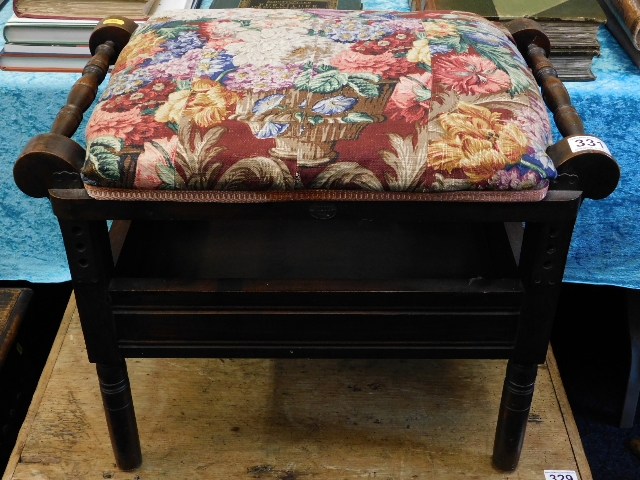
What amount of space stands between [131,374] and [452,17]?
64 centimetres

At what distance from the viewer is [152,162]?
711 mm

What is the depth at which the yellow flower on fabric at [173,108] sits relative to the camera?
74 cm

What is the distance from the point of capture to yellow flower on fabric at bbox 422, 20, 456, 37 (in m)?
0.87

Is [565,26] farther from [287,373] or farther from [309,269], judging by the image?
[287,373]

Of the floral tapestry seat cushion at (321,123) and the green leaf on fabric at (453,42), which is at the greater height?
the green leaf on fabric at (453,42)

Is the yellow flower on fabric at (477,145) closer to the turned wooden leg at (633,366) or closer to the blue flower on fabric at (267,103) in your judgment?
the blue flower on fabric at (267,103)

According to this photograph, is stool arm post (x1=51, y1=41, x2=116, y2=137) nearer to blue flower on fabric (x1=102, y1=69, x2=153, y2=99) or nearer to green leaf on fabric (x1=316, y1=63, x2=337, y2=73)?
blue flower on fabric (x1=102, y1=69, x2=153, y2=99)

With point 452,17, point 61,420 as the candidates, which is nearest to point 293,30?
point 452,17

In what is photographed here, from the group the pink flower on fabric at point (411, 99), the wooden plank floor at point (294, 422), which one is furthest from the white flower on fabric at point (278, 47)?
the wooden plank floor at point (294, 422)

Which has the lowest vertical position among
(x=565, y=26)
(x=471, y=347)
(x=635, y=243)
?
(x=635, y=243)

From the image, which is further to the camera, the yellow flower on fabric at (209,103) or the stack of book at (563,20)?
the stack of book at (563,20)

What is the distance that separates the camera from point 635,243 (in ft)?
3.85

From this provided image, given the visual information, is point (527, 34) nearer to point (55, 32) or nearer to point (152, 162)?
point (152, 162)

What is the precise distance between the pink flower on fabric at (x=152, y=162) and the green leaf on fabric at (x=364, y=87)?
7.5 inches
